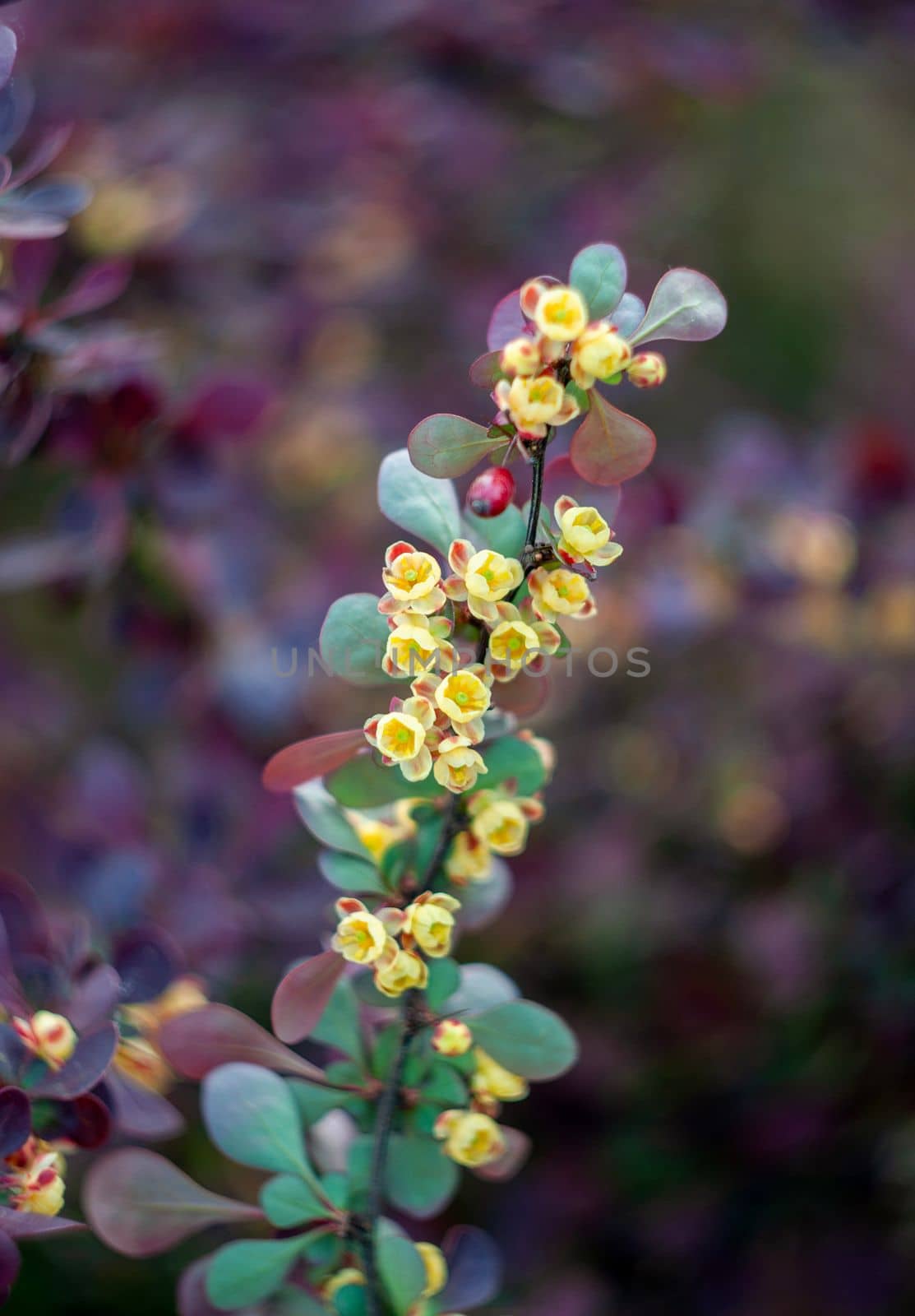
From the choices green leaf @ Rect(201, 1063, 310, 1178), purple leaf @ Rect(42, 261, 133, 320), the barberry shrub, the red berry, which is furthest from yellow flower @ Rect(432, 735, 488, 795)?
purple leaf @ Rect(42, 261, 133, 320)

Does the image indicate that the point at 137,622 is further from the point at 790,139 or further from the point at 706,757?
the point at 790,139

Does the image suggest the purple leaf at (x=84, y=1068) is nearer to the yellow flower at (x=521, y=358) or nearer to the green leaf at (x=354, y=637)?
the green leaf at (x=354, y=637)

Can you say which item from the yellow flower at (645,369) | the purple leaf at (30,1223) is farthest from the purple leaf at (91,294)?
the purple leaf at (30,1223)

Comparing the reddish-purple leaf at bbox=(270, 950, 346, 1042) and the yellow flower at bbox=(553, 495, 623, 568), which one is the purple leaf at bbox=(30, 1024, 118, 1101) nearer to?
the reddish-purple leaf at bbox=(270, 950, 346, 1042)

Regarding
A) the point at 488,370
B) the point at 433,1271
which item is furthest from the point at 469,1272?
the point at 488,370

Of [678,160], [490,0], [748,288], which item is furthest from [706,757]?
[748,288]

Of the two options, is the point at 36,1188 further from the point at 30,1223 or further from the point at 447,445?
the point at 447,445
